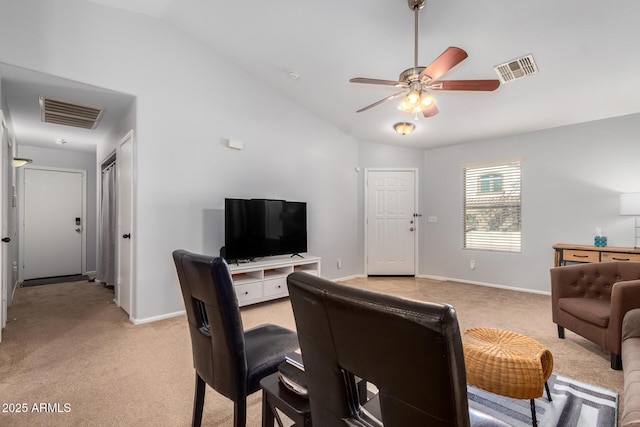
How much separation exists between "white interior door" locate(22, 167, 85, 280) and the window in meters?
7.18

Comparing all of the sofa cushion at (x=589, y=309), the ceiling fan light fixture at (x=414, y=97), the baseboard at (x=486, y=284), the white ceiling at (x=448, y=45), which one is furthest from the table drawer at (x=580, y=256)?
the ceiling fan light fixture at (x=414, y=97)

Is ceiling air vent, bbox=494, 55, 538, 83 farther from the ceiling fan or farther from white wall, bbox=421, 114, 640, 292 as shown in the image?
white wall, bbox=421, 114, 640, 292

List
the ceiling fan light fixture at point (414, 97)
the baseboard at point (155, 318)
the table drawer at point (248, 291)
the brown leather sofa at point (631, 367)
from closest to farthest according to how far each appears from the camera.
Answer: the brown leather sofa at point (631, 367), the ceiling fan light fixture at point (414, 97), the baseboard at point (155, 318), the table drawer at point (248, 291)

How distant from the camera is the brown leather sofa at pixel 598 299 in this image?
7.05 ft

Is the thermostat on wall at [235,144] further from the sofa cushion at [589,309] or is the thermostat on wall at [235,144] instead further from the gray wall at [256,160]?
the sofa cushion at [589,309]

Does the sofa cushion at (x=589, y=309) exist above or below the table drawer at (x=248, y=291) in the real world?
above

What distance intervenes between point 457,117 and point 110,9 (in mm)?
4242

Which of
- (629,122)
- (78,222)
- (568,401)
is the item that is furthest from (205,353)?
(78,222)

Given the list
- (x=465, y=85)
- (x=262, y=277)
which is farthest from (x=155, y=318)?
(x=465, y=85)

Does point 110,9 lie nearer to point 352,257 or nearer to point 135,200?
point 135,200

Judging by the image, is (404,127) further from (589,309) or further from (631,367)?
(631,367)

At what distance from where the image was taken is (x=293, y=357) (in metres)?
1.18

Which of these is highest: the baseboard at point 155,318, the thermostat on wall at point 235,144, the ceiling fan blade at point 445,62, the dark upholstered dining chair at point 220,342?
the ceiling fan blade at point 445,62

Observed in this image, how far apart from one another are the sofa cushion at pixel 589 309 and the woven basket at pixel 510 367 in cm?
97
